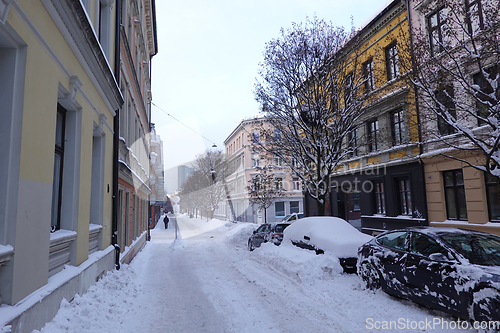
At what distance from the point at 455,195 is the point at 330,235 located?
7.86m

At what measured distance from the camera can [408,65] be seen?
1012cm

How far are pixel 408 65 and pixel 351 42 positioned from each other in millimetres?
5995

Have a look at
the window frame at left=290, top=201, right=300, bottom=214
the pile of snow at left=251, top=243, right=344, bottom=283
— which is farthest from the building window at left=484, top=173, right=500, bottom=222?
the window frame at left=290, top=201, right=300, bottom=214

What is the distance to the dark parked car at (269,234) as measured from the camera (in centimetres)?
1451

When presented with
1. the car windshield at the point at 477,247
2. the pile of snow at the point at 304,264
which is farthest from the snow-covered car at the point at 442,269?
the pile of snow at the point at 304,264

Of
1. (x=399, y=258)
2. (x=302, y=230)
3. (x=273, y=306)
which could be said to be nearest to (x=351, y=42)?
(x=302, y=230)

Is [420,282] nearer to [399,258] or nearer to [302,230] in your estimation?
[399,258]

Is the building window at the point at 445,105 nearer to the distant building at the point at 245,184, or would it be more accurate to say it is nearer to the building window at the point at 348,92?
the building window at the point at 348,92

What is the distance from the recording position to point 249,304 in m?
6.61

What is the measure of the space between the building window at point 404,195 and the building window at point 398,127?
2127 millimetres

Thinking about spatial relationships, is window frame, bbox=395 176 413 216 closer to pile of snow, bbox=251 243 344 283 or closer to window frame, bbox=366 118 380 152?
window frame, bbox=366 118 380 152

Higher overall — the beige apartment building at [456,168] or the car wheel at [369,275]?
the beige apartment building at [456,168]

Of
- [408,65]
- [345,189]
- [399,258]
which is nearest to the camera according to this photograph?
[399,258]

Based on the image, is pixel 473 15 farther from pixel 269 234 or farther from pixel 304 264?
pixel 269 234
